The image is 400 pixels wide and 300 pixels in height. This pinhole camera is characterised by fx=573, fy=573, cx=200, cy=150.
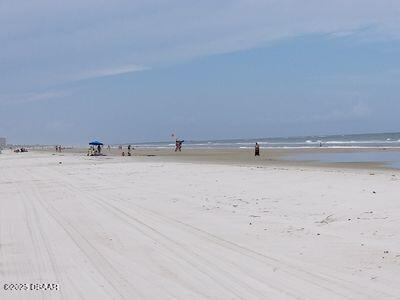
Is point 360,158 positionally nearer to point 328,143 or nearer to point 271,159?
point 271,159

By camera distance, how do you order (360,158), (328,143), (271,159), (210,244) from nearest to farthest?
(210,244)
(360,158)
(271,159)
(328,143)

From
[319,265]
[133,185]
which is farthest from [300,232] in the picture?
[133,185]

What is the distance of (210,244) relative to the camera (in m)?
8.01

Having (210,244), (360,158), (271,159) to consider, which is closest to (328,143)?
(271,159)

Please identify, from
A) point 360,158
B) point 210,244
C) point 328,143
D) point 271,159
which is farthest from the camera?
point 328,143

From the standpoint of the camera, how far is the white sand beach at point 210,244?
577 cm

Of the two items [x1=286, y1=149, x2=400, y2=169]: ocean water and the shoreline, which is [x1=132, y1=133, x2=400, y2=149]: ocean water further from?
[x1=286, y1=149, x2=400, y2=169]: ocean water

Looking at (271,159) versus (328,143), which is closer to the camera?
(271,159)

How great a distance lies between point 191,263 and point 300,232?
2426mm

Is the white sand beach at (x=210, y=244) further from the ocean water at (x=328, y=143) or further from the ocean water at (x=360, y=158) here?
the ocean water at (x=328, y=143)

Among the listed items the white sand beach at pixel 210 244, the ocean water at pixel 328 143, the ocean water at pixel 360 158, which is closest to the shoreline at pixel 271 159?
the ocean water at pixel 360 158

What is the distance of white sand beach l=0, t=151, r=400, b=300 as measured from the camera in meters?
5.77

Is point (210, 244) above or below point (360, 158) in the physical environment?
above

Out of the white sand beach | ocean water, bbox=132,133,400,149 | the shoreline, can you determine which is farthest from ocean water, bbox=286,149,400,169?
ocean water, bbox=132,133,400,149
